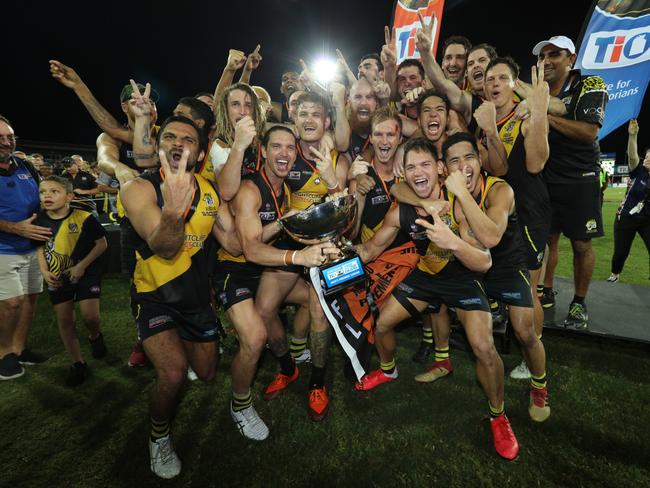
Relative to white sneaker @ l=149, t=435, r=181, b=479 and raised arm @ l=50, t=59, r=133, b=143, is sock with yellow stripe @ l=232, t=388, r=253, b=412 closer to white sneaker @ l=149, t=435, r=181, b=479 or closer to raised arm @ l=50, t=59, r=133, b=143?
white sneaker @ l=149, t=435, r=181, b=479

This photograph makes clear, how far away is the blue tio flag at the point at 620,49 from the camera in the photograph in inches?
307

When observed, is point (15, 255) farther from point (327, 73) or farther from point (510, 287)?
point (510, 287)

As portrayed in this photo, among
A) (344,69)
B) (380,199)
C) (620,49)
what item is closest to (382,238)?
(380,199)

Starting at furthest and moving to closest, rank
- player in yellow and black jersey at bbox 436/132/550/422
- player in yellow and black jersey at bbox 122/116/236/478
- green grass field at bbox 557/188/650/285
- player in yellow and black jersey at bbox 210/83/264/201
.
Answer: green grass field at bbox 557/188/650/285
player in yellow and black jersey at bbox 210/83/264/201
player in yellow and black jersey at bbox 436/132/550/422
player in yellow and black jersey at bbox 122/116/236/478

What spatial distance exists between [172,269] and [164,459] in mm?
1400

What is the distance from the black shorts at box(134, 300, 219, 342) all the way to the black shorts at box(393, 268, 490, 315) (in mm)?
1804

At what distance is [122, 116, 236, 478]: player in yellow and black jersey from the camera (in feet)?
7.62

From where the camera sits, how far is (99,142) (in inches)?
154

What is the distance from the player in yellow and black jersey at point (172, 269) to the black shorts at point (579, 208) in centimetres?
388

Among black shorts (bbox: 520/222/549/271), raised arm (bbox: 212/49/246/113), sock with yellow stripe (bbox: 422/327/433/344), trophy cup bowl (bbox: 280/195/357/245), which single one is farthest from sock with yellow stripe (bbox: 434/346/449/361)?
raised arm (bbox: 212/49/246/113)

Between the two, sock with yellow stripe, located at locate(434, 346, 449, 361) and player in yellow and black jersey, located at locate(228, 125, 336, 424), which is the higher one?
player in yellow and black jersey, located at locate(228, 125, 336, 424)

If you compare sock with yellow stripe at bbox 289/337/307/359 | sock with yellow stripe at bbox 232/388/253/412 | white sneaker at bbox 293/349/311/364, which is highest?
sock with yellow stripe at bbox 232/388/253/412

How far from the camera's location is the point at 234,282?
312 cm

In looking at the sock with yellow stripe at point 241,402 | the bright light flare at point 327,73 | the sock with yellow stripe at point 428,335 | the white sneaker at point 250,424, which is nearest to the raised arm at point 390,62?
the bright light flare at point 327,73
